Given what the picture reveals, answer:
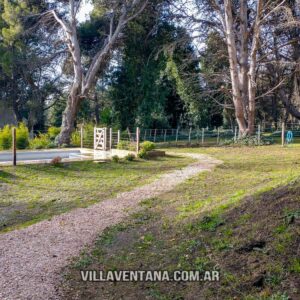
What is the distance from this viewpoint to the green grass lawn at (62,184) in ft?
22.7

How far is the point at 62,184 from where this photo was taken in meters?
9.66

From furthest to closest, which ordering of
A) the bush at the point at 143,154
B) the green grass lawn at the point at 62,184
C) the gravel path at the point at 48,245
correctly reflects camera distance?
the bush at the point at 143,154
the green grass lawn at the point at 62,184
the gravel path at the point at 48,245

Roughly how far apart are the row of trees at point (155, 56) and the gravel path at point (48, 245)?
587 inches

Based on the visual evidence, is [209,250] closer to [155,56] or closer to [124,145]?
[124,145]

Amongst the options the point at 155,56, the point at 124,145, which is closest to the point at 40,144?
the point at 124,145

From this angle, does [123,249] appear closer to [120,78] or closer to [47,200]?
[47,200]

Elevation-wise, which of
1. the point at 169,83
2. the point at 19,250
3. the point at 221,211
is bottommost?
the point at 19,250

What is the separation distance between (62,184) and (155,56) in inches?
579

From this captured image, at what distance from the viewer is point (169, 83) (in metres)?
24.2

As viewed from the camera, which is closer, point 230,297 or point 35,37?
point 230,297

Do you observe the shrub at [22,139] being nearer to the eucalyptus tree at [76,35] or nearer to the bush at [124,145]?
the eucalyptus tree at [76,35]

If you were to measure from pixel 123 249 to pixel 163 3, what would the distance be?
21305 millimetres

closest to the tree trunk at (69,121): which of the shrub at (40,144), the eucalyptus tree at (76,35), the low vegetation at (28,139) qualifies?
the eucalyptus tree at (76,35)

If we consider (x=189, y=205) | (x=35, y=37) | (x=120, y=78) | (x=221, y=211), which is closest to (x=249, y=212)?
(x=221, y=211)
